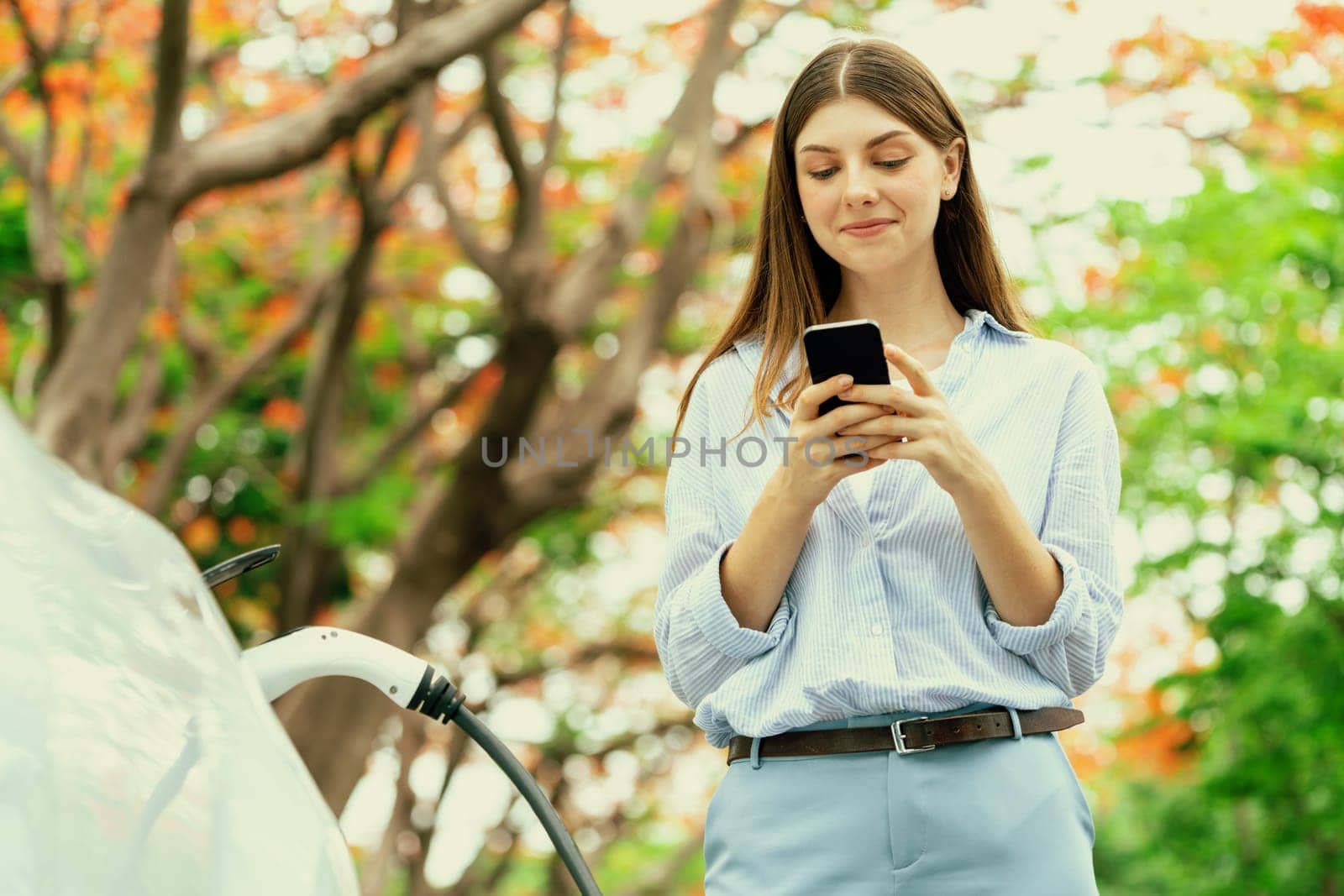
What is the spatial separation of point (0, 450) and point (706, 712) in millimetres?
826

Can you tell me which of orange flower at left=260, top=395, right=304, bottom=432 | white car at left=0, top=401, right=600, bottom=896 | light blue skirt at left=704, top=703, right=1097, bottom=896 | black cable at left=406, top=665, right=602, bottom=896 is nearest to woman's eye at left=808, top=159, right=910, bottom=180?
light blue skirt at left=704, top=703, right=1097, bottom=896

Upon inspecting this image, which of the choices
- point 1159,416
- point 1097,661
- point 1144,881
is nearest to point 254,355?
point 1159,416

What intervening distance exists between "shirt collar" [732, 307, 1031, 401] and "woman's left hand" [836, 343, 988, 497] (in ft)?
0.85

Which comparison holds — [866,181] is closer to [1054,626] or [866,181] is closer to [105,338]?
[1054,626]

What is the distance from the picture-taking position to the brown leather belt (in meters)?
1.61

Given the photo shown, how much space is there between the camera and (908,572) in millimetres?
1710

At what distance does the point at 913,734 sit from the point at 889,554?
216 millimetres

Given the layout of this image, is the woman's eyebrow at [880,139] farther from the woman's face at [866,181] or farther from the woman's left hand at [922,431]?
the woman's left hand at [922,431]

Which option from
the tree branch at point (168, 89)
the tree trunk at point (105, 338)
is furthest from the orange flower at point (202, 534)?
the tree branch at point (168, 89)

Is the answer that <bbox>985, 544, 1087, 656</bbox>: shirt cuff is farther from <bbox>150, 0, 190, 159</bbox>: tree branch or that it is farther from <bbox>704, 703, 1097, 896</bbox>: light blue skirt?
<bbox>150, 0, 190, 159</bbox>: tree branch

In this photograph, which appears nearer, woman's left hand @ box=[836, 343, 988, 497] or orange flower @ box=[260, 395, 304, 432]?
woman's left hand @ box=[836, 343, 988, 497]

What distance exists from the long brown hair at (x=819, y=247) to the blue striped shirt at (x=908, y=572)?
0.06m

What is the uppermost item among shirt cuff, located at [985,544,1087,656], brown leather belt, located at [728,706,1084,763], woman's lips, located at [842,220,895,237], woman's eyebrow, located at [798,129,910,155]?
woman's eyebrow, located at [798,129,910,155]

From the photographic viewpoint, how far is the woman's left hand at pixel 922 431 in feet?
5.23
